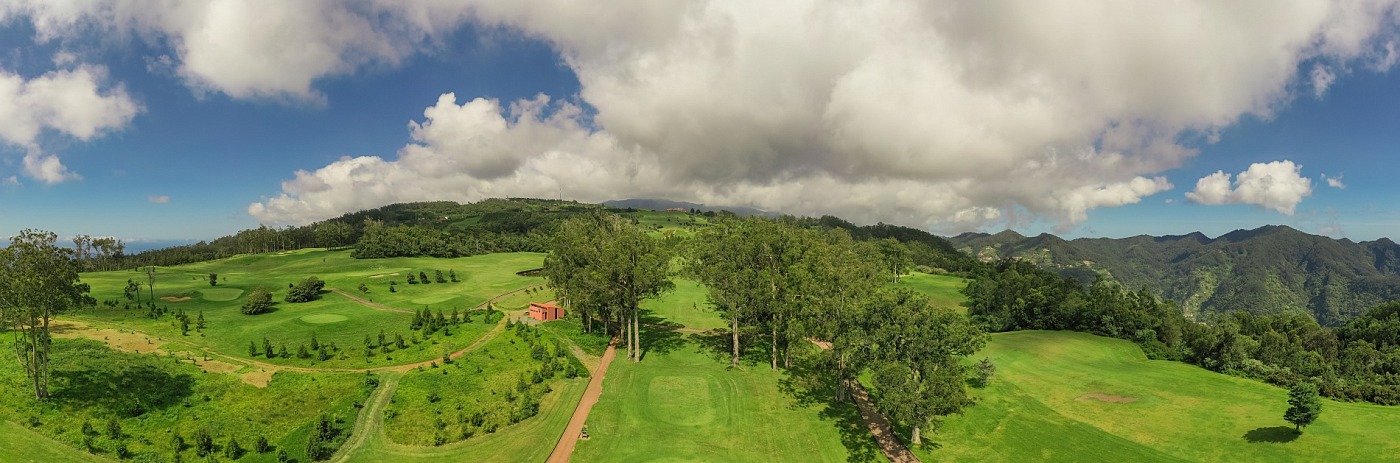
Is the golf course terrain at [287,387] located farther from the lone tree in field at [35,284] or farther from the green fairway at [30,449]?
the lone tree in field at [35,284]

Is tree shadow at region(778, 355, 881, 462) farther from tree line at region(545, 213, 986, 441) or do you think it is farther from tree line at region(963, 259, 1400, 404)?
tree line at region(963, 259, 1400, 404)

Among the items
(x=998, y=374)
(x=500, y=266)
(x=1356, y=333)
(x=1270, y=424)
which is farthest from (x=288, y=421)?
(x=1356, y=333)

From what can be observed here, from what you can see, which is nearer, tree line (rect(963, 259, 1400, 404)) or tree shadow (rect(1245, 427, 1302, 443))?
tree shadow (rect(1245, 427, 1302, 443))

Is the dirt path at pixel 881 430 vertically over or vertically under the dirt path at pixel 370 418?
under

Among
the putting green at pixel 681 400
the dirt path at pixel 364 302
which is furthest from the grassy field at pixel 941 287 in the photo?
the dirt path at pixel 364 302

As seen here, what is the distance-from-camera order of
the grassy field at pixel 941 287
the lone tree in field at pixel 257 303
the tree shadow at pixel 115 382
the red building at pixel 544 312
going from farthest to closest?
the grassy field at pixel 941 287
the red building at pixel 544 312
the lone tree in field at pixel 257 303
the tree shadow at pixel 115 382

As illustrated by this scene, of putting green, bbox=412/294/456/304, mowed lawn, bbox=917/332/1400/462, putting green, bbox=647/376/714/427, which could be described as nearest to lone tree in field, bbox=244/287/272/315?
putting green, bbox=412/294/456/304

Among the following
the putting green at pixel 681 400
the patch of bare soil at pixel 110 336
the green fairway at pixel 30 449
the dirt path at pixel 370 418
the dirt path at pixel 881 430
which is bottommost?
the dirt path at pixel 881 430
